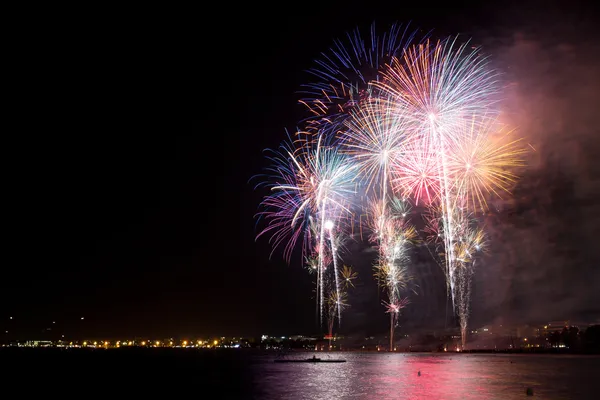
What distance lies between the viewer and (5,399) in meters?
42.4

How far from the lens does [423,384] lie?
4341cm

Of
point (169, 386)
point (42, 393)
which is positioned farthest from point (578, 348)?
point (42, 393)

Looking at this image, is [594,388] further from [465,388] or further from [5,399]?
[5,399]

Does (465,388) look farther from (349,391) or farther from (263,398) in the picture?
(263,398)

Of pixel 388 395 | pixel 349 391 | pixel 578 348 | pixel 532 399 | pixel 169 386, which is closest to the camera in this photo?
pixel 532 399

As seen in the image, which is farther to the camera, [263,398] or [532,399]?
[263,398]

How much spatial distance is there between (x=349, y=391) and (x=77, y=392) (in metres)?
26.6

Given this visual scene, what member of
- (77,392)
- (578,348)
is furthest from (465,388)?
(578,348)

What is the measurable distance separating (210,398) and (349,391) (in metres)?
10.5

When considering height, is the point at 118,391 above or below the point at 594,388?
below

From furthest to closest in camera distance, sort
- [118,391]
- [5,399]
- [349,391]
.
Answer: [118,391] → [5,399] → [349,391]

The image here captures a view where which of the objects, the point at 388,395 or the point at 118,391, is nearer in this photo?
the point at 388,395

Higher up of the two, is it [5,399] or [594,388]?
[594,388]

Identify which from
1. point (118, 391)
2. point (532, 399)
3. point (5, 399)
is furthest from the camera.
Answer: point (118, 391)
